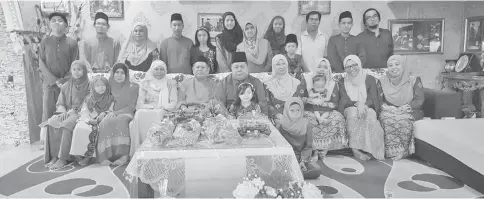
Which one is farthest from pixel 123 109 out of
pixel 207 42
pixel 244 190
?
pixel 244 190

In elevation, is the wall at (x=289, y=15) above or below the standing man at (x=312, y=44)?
above

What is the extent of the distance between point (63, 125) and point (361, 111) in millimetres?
2759

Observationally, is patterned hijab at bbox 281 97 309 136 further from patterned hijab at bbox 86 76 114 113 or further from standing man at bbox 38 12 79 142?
standing man at bbox 38 12 79 142

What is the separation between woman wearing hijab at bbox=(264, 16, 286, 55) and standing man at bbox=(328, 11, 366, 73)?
0.58 meters

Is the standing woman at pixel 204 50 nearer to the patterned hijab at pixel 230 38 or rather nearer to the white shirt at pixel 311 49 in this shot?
the patterned hijab at pixel 230 38

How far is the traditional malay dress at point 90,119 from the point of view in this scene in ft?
11.4

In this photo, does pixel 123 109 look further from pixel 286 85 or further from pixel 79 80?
pixel 286 85

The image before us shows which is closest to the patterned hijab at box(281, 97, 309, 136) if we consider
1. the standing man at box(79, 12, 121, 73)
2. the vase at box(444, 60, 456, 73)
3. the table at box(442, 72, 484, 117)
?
the standing man at box(79, 12, 121, 73)

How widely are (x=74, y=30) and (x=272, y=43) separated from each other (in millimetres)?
2541

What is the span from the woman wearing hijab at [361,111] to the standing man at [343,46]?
523mm

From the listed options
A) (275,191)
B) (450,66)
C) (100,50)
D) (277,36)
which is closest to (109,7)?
(100,50)

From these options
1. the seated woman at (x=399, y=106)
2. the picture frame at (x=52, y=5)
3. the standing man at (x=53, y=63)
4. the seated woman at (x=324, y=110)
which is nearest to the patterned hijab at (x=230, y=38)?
the seated woman at (x=324, y=110)

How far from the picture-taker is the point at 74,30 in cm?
499

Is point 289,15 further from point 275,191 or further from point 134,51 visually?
point 275,191
